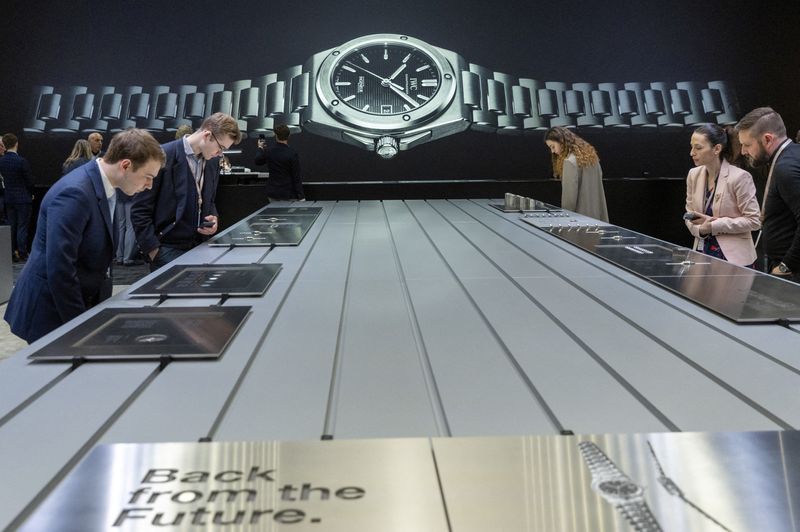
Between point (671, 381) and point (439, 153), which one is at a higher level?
point (439, 153)

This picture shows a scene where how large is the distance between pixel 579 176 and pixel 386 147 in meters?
3.78

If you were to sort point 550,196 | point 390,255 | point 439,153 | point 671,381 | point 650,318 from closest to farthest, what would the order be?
1. point 671,381
2. point 650,318
3. point 390,255
4. point 550,196
5. point 439,153

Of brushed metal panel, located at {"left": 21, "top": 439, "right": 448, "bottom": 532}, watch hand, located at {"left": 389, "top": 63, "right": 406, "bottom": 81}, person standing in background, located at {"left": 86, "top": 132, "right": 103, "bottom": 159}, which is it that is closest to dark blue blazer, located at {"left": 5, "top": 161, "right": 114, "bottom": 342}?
brushed metal panel, located at {"left": 21, "top": 439, "right": 448, "bottom": 532}

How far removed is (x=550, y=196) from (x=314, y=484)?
7.05 metres

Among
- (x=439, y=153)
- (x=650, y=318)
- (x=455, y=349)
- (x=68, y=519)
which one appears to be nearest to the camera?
(x=68, y=519)

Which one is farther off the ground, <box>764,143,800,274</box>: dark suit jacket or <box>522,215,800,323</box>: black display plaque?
<box>764,143,800,274</box>: dark suit jacket

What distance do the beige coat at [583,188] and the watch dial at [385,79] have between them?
12.1 feet

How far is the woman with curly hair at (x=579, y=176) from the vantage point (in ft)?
16.6

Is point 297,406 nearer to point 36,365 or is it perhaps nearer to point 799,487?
point 36,365

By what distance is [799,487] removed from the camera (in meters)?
0.86

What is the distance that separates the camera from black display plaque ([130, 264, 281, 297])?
2.14 meters

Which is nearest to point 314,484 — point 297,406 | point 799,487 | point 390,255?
point 297,406

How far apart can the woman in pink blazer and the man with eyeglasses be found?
212 cm

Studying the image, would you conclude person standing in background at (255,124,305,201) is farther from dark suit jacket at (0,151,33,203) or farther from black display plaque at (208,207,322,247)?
dark suit jacket at (0,151,33,203)
